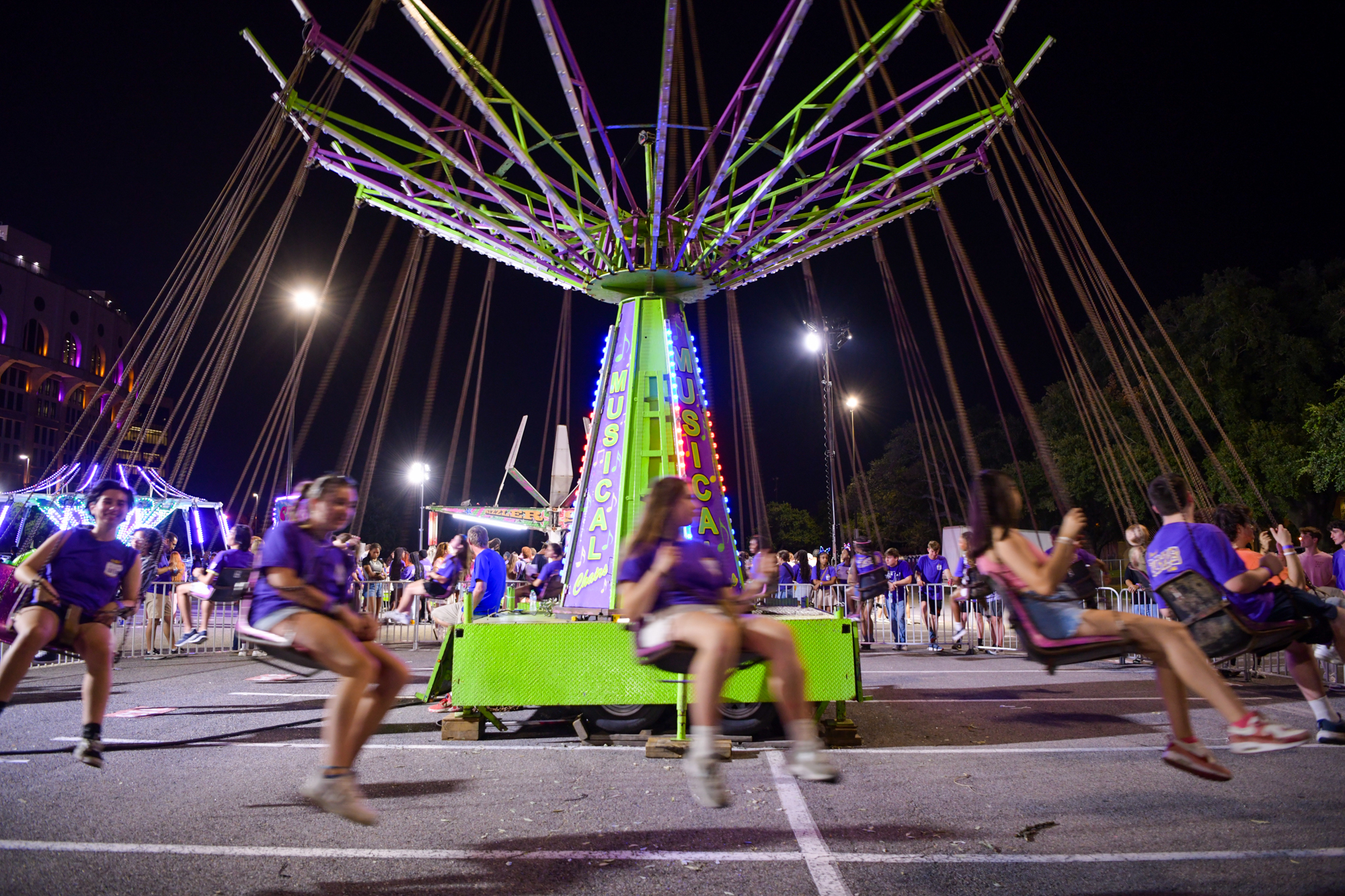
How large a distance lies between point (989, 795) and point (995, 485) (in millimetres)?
2616

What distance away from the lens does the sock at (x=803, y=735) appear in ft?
13.8

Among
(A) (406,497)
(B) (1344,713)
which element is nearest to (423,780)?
(B) (1344,713)

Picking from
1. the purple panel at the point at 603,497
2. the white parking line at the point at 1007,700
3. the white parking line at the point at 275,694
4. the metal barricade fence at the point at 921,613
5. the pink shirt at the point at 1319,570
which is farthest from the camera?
the metal barricade fence at the point at 921,613

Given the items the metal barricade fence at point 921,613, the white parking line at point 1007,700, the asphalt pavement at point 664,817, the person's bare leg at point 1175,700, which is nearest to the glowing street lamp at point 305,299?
the asphalt pavement at point 664,817

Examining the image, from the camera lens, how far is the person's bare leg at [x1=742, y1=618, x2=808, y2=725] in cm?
434

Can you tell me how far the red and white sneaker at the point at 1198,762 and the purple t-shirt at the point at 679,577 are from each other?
2649 mm

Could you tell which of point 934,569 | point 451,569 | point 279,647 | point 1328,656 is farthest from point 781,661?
point 934,569

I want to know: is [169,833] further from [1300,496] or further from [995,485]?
[1300,496]

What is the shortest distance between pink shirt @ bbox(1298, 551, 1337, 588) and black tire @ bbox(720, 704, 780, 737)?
333 inches

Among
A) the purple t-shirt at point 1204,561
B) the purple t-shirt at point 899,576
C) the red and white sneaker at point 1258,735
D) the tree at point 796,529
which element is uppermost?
the tree at point 796,529

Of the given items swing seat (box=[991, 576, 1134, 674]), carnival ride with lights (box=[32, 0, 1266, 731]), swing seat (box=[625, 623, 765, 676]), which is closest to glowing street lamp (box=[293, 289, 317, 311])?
carnival ride with lights (box=[32, 0, 1266, 731])

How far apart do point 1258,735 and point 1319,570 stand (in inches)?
359

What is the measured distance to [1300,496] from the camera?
2767 centimetres

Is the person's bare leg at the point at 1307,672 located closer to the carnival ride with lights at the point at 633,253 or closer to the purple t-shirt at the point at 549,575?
the carnival ride with lights at the point at 633,253
